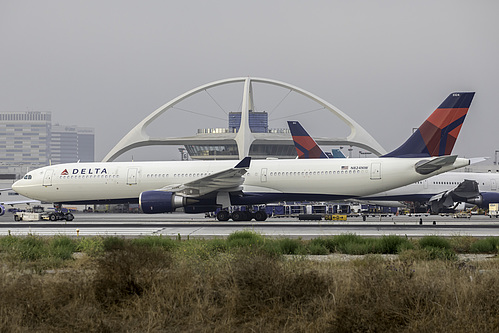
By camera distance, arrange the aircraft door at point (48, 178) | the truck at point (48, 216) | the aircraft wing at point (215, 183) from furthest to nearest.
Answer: the truck at point (48, 216) → the aircraft door at point (48, 178) → the aircraft wing at point (215, 183)

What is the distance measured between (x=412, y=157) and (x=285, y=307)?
26.5 m

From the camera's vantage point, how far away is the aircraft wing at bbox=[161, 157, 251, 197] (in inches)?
1361

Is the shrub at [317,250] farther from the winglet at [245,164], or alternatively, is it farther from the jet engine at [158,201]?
the jet engine at [158,201]

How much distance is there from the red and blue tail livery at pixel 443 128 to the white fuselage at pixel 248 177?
3.28ft

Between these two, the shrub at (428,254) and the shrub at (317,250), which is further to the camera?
the shrub at (317,250)

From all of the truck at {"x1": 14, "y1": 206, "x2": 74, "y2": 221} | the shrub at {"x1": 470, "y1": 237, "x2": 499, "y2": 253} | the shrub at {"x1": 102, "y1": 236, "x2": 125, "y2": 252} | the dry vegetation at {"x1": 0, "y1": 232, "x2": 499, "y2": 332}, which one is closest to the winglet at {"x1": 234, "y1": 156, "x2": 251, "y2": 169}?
the truck at {"x1": 14, "y1": 206, "x2": 74, "y2": 221}

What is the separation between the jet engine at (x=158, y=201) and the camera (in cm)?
3375

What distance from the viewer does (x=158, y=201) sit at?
111 feet

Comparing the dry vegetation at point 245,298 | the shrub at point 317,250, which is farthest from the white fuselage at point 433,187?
the dry vegetation at point 245,298

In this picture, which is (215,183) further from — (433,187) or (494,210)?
(494,210)

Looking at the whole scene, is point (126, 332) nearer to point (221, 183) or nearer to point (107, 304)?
point (107, 304)

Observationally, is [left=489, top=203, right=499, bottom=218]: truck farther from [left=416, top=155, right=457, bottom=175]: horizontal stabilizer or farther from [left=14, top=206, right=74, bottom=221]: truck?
[left=14, top=206, right=74, bottom=221]: truck

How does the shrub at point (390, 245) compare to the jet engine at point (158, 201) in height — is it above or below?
below

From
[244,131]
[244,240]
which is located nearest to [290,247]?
[244,240]
